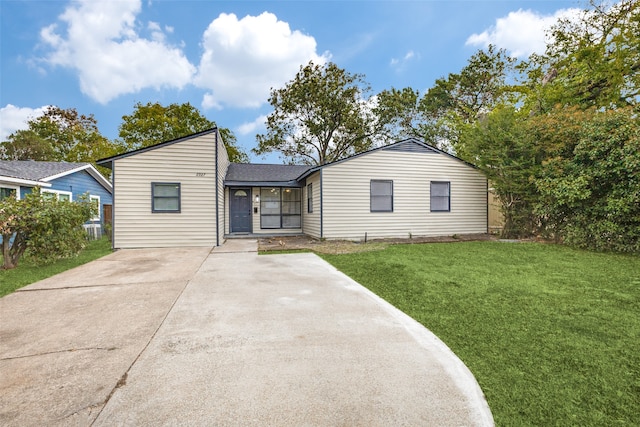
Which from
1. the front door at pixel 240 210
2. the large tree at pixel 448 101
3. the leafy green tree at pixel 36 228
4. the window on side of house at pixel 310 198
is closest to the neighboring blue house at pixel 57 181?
the leafy green tree at pixel 36 228

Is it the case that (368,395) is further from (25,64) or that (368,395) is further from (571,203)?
(25,64)

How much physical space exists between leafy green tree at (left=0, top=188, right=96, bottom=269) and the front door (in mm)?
6433

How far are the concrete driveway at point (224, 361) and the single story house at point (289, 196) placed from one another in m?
5.37

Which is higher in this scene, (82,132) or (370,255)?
(82,132)

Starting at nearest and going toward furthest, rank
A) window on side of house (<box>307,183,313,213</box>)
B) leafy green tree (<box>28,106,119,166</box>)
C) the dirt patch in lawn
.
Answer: the dirt patch in lawn, window on side of house (<box>307,183,313,213</box>), leafy green tree (<box>28,106,119,166</box>)

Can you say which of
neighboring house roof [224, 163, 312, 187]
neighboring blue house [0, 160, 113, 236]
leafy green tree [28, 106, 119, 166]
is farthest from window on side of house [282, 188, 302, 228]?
leafy green tree [28, 106, 119, 166]

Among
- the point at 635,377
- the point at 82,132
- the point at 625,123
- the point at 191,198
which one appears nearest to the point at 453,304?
the point at 635,377

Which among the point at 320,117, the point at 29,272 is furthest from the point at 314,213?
the point at 320,117

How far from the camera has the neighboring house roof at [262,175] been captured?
1245 cm

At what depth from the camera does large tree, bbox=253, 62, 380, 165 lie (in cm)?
2377

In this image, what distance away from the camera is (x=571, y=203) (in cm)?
812

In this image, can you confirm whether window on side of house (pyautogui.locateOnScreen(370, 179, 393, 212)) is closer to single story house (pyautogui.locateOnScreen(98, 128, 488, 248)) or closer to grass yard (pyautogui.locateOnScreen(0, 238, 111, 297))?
single story house (pyautogui.locateOnScreen(98, 128, 488, 248))

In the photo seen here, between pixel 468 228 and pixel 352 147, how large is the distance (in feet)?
51.0

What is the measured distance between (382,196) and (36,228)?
9.79 meters
